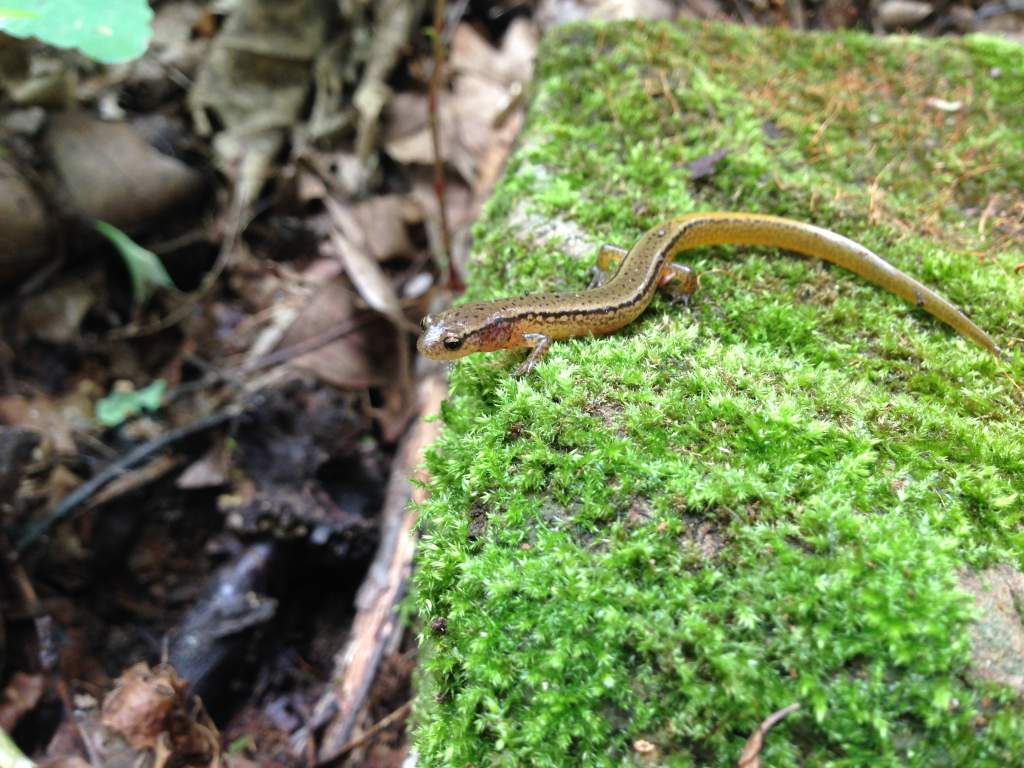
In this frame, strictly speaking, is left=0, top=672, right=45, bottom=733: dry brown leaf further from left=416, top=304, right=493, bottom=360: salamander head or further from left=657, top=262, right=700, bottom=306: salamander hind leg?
left=657, top=262, right=700, bottom=306: salamander hind leg

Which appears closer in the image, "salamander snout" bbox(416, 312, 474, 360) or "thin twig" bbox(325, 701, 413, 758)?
"salamander snout" bbox(416, 312, 474, 360)

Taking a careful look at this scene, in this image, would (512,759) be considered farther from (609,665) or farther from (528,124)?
(528,124)

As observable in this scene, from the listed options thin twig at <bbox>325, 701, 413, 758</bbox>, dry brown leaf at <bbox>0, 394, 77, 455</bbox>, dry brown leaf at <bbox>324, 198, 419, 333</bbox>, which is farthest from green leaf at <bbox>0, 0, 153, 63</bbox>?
thin twig at <bbox>325, 701, 413, 758</bbox>

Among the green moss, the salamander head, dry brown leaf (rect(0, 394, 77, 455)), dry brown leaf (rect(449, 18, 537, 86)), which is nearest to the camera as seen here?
the green moss

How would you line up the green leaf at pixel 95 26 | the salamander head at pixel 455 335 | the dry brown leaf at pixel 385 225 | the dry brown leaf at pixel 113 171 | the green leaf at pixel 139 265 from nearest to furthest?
the salamander head at pixel 455 335, the green leaf at pixel 95 26, the dry brown leaf at pixel 113 171, the green leaf at pixel 139 265, the dry brown leaf at pixel 385 225

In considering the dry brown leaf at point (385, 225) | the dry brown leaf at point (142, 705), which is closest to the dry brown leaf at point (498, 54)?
the dry brown leaf at point (385, 225)

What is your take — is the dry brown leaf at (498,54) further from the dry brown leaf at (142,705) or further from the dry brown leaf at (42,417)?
the dry brown leaf at (142,705)

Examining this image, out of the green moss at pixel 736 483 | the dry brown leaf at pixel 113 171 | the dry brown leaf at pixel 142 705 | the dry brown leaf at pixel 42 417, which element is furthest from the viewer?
the dry brown leaf at pixel 113 171
